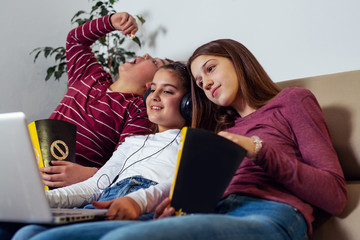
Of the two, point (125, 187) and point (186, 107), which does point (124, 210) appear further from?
point (186, 107)

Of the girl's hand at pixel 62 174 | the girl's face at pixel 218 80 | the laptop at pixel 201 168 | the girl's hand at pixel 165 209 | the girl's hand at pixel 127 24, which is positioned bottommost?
the girl's hand at pixel 62 174

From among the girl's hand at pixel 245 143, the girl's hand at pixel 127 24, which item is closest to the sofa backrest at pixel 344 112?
the girl's hand at pixel 245 143

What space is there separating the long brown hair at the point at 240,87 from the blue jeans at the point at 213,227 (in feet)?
1.40

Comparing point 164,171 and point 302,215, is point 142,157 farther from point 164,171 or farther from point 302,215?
point 302,215

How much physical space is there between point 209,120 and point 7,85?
164 centimetres

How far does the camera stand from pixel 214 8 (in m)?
1.88

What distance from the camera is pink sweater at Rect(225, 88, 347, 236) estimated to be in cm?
90

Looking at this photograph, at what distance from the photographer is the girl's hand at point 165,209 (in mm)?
828

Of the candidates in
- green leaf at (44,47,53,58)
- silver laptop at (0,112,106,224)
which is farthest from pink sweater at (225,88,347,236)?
green leaf at (44,47,53,58)

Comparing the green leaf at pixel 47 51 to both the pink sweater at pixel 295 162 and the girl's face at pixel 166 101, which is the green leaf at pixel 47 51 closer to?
the girl's face at pixel 166 101

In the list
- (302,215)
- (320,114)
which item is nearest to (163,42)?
(320,114)

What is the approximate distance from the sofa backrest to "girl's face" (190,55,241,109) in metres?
0.28

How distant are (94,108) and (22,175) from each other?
3.87ft

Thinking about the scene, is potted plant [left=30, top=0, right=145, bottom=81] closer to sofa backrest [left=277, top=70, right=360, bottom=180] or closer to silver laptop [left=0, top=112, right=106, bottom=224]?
sofa backrest [left=277, top=70, right=360, bottom=180]
